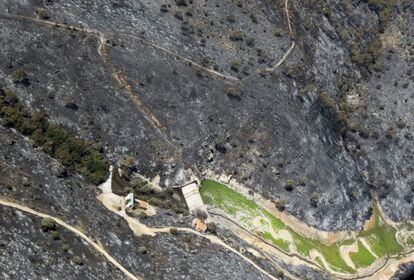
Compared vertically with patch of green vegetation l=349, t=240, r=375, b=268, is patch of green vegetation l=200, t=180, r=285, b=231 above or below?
below

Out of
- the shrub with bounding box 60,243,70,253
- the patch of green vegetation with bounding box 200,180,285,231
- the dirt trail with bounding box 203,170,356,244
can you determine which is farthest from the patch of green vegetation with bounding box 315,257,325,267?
the shrub with bounding box 60,243,70,253

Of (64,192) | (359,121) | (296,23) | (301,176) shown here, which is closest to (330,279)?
(301,176)

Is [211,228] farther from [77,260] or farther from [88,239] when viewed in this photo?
[77,260]

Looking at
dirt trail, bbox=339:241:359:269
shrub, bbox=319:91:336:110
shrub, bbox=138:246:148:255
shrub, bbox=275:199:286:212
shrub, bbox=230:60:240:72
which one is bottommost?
shrub, bbox=138:246:148:255

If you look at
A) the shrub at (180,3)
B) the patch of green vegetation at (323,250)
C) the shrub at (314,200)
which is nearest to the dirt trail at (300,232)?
the patch of green vegetation at (323,250)

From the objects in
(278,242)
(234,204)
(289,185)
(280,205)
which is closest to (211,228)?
(234,204)

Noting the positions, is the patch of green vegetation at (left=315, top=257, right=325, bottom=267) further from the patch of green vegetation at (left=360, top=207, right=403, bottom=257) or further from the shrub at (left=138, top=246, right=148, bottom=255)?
the shrub at (left=138, top=246, right=148, bottom=255)

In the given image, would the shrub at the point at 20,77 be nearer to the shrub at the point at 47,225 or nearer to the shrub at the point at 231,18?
the shrub at the point at 47,225

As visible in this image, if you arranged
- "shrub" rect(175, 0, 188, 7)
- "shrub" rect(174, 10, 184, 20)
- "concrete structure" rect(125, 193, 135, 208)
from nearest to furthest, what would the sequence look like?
"concrete structure" rect(125, 193, 135, 208)
"shrub" rect(174, 10, 184, 20)
"shrub" rect(175, 0, 188, 7)

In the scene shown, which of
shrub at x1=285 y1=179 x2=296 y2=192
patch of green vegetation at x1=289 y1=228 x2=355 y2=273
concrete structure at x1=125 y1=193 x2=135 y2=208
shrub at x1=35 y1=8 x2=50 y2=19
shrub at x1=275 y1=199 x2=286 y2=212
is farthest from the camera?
shrub at x1=285 y1=179 x2=296 y2=192
